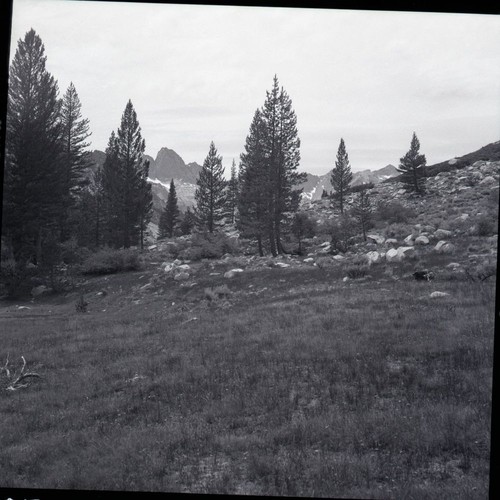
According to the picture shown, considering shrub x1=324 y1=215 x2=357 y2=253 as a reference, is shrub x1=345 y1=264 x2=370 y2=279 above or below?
below

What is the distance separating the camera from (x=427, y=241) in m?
18.4

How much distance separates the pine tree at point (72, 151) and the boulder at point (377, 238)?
15379 mm

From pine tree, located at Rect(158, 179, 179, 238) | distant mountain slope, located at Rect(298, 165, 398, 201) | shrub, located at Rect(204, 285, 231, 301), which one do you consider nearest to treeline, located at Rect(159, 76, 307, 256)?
pine tree, located at Rect(158, 179, 179, 238)

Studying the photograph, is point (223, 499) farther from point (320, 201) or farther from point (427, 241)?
point (320, 201)

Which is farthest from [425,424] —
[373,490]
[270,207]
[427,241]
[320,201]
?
[320,201]

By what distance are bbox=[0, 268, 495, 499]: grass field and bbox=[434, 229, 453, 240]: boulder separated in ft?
22.8

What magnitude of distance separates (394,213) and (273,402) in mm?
21158

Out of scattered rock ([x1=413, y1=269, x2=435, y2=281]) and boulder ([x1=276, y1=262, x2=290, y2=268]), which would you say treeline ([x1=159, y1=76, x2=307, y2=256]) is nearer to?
boulder ([x1=276, y1=262, x2=290, y2=268])

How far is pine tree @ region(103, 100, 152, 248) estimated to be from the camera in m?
17.3

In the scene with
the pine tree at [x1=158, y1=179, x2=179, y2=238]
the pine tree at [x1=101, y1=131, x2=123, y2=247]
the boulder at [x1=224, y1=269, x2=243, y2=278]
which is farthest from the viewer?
the pine tree at [x1=158, y1=179, x2=179, y2=238]

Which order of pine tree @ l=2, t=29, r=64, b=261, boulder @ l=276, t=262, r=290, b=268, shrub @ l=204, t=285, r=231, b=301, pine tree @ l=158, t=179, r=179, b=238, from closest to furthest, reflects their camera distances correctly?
pine tree @ l=2, t=29, r=64, b=261 → shrub @ l=204, t=285, r=231, b=301 → boulder @ l=276, t=262, r=290, b=268 → pine tree @ l=158, t=179, r=179, b=238

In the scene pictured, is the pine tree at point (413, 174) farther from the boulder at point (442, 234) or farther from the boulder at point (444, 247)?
the boulder at point (444, 247)

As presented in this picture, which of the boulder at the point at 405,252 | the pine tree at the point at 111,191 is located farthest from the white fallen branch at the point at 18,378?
the boulder at the point at 405,252

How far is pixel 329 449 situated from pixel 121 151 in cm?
1498
